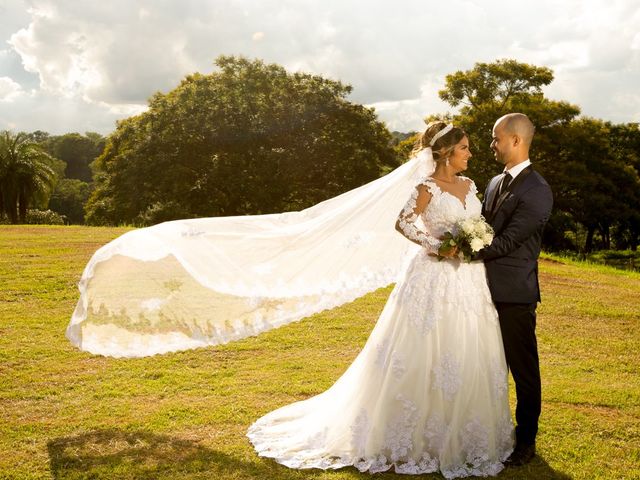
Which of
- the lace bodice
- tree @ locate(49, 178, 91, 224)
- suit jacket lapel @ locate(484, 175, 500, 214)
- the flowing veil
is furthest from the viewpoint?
tree @ locate(49, 178, 91, 224)

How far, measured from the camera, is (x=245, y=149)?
36438mm

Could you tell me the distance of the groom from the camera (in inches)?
198

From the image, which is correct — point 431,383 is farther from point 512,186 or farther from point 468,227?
point 512,186

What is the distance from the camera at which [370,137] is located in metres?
37.6

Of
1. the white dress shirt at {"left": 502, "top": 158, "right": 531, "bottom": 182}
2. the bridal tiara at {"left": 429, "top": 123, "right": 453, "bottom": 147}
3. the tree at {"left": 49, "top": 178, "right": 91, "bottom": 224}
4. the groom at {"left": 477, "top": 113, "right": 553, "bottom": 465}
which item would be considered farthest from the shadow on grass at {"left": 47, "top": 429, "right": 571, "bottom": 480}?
the tree at {"left": 49, "top": 178, "right": 91, "bottom": 224}

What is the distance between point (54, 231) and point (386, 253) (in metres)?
Result: 21.6

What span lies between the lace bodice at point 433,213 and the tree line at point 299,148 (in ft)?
91.9

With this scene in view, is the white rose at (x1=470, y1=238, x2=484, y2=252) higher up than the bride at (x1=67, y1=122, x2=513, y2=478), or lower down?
higher up

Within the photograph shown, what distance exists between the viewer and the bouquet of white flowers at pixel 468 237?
486cm

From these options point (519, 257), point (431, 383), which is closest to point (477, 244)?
point (519, 257)

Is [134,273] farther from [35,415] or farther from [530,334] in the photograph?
[530,334]

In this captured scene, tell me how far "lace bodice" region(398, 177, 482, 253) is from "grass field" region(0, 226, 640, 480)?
2024mm

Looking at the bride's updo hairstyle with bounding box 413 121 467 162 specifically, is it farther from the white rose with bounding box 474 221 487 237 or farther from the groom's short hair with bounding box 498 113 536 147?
the white rose with bounding box 474 221 487 237

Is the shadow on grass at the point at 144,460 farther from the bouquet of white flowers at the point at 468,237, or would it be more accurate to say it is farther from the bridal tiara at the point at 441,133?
the bridal tiara at the point at 441,133
